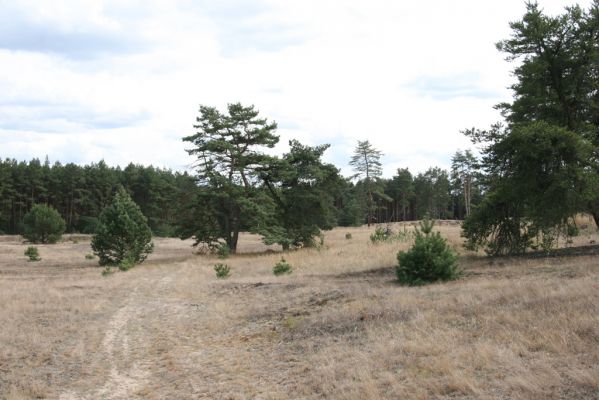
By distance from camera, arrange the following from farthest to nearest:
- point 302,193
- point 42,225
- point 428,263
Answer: point 42,225 → point 302,193 → point 428,263

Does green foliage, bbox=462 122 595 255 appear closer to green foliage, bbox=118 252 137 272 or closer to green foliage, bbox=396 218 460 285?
green foliage, bbox=396 218 460 285

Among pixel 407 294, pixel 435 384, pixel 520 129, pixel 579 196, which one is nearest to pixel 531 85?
pixel 520 129

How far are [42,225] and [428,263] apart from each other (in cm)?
4721

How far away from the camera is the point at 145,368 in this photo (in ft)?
30.7

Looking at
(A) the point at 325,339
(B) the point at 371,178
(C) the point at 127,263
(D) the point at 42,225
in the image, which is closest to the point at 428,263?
(A) the point at 325,339

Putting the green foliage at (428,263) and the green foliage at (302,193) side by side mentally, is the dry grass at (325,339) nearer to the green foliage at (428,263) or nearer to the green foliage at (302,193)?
the green foliage at (428,263)

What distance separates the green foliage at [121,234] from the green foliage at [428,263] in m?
19.9

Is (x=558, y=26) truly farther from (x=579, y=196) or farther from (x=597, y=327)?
(x=597, y=327)

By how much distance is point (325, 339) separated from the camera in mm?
9875

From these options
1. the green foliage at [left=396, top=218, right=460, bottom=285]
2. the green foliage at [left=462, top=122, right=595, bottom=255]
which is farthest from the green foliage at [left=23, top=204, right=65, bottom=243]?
the green foliage at [left=396, top=218, right=460, bottom=285]

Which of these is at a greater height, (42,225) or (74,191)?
(74,191)

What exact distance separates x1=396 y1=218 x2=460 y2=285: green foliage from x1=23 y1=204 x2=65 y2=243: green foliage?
45592mm

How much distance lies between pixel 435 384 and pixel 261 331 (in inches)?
234

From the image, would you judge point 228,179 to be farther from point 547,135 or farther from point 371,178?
point 371,178
